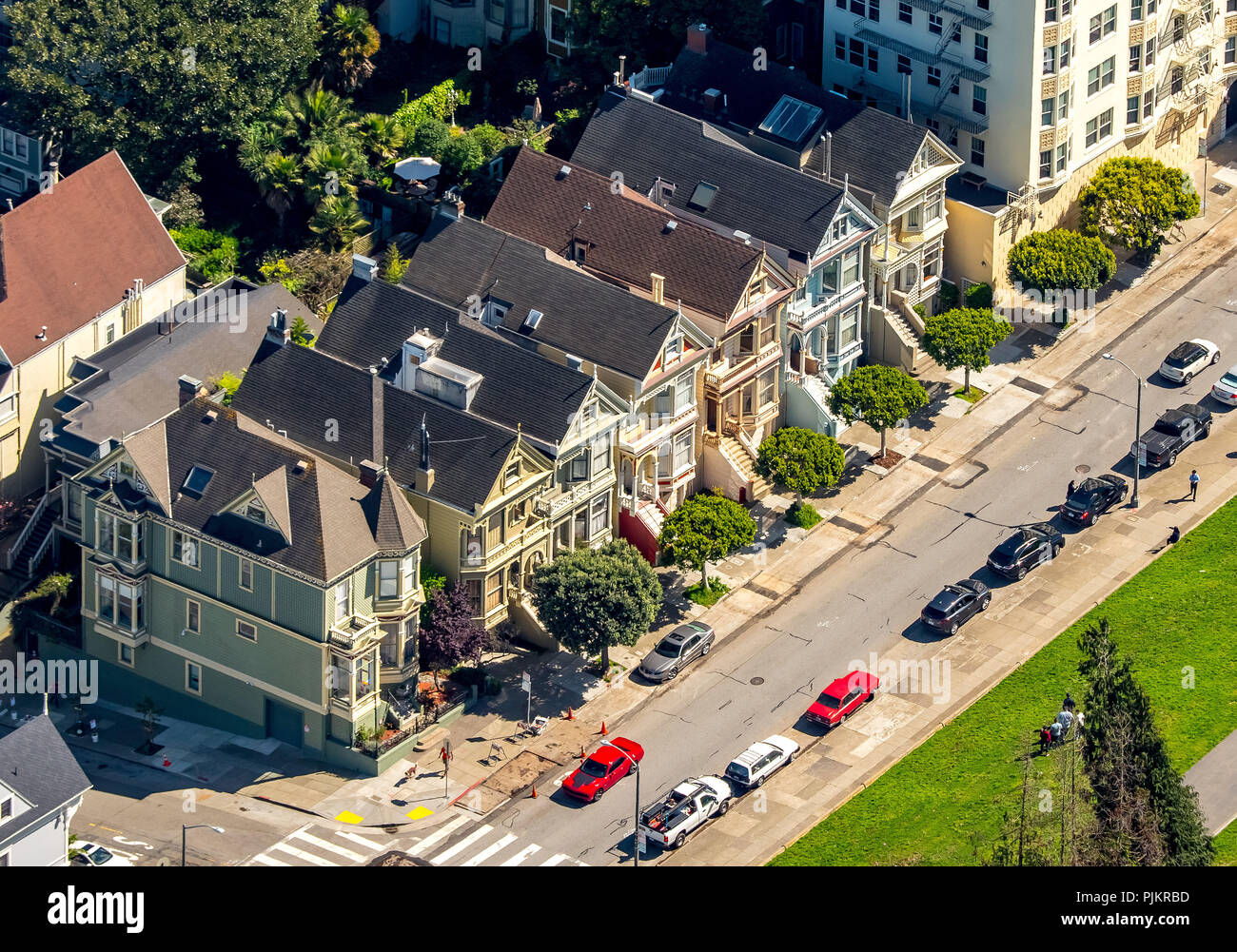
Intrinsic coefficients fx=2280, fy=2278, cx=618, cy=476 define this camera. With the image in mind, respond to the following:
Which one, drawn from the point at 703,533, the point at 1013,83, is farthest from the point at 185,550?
the point at 1013,83

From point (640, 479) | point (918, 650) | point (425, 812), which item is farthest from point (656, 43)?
point (425, 812)

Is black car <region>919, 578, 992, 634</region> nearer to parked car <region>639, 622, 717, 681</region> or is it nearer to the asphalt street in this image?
the asphalt street

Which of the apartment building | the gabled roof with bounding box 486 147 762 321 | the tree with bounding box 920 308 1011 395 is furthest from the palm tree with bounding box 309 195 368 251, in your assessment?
the tree with bounding box 920 308 1011 395

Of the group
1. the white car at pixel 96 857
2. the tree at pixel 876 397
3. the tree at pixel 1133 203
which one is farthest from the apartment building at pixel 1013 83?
the white car at pixel 96 857

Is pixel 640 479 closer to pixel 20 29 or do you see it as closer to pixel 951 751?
pixel 951 751

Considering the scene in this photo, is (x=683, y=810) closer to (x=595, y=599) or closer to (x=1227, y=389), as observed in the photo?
(x=595, y=599)

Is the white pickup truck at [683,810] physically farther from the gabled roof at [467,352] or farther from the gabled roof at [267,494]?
the gabled roof at [467,352]

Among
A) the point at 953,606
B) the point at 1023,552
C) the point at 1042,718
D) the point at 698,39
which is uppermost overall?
the point at 698,39
